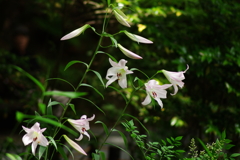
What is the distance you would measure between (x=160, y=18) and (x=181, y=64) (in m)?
0.78

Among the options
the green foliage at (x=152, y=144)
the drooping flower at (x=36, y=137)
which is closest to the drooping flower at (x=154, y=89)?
the green foliage at (x=152, y=144)

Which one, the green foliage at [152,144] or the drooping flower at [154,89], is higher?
the drooping flower at [154,89]

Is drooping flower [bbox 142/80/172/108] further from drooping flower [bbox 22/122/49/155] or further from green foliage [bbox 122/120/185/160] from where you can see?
drooping flower [bbox 22/122/49/155]

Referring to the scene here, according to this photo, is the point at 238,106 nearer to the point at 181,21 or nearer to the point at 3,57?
the point at 181,21

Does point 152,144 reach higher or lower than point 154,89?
lower

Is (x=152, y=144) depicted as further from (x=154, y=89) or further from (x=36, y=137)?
(x=36, y=137)

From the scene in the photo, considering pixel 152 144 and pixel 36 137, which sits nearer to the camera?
pixel 36 137

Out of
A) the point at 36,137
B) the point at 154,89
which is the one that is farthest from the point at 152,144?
the point at 36,137

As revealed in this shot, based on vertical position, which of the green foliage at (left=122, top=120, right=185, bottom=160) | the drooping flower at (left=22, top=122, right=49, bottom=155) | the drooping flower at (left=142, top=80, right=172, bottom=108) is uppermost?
the drooping flower at (left=142, top=80, right=172, bottom=108)

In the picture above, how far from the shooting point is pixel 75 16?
2953 millimetres

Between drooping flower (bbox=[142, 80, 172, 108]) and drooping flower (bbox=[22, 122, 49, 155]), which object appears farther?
drooping flower (bbox=[142, 80, 172, 108])

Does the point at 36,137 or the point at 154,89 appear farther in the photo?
the point at 154,89

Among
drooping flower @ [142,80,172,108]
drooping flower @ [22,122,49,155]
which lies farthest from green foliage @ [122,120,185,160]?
drooping flower @ [22,122,49,155]

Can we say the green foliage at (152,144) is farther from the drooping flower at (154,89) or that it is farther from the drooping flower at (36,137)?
the drooping flower at (36,137)
